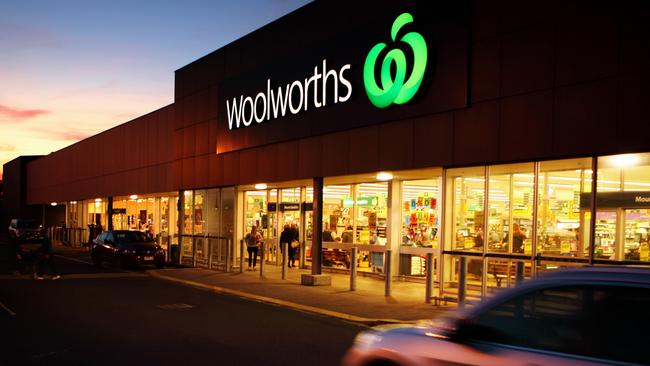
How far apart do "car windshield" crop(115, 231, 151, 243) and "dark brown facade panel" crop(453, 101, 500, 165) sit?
16133mm

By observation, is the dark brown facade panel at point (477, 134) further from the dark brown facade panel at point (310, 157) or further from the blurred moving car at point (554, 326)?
the blurred moving car at point (554, 326)

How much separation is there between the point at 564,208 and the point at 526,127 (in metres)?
1.86

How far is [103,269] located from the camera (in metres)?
26.1

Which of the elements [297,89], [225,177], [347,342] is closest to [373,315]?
[347,342]

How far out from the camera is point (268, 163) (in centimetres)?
2311

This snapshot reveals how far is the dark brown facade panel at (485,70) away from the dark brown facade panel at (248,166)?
1085 centimetres

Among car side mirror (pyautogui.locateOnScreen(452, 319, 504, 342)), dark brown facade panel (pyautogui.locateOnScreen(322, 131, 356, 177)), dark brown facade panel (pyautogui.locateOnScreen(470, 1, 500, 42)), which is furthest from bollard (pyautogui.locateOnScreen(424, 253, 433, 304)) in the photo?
car side mirror (pyautogui.locateOnScreen(452, 319, 504, 342))

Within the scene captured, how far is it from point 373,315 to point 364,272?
331 inches

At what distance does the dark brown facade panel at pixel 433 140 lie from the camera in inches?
607

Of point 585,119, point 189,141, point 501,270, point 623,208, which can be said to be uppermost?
point 189,141

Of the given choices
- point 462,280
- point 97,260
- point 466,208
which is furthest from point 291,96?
point 97,260

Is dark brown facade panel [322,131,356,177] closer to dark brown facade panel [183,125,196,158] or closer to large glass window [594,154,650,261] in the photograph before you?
large glass window [594,154,650,261]

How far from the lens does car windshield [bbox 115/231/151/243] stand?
87.9ft

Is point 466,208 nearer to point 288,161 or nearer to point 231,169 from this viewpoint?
point 288,161
